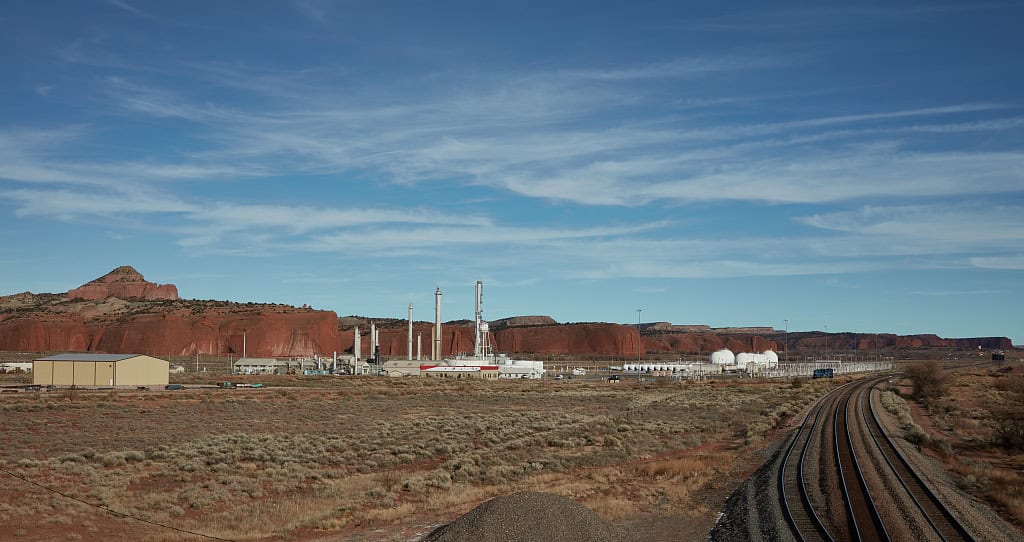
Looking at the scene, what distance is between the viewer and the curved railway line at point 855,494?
15898 millimetres

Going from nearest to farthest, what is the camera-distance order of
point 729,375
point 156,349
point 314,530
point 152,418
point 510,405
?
point 314,530
point 152,418
point 510,405
point 729,375
point 156,349

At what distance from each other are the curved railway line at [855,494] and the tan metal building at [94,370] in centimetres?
4913

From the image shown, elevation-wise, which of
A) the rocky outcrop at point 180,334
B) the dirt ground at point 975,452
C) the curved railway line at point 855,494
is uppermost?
the rocky outcrop at point 180,334

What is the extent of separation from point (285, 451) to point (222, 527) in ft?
35.5

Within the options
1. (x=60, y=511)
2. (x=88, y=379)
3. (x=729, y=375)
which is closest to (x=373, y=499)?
(x=60, y=511)

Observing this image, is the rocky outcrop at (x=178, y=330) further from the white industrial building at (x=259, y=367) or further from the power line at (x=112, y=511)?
the power line at (x=112, y=511)

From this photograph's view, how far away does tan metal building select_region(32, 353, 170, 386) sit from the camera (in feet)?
190

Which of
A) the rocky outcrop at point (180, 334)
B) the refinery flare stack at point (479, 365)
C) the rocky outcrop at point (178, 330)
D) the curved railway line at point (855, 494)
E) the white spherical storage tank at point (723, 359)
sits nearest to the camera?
the curved railway line at point (855, 494)

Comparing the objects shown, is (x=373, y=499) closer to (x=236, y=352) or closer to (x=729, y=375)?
(x=729, y=375)

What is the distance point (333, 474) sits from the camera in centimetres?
2475

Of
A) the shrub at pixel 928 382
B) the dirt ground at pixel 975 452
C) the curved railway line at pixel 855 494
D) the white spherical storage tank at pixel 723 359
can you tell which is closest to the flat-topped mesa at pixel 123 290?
the white spherical storage tank at pixel 723 359

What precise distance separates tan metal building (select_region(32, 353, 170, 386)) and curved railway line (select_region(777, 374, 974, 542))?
49127 millimetres

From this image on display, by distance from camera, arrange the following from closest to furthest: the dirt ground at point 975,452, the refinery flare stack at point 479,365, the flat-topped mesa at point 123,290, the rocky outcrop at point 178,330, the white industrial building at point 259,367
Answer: the dirt ground at point 975,452 → the refinery flare stack at point 479,365 → the white industrial building at point 259,367 → the rocky outcrop at point 178,330 → the flat-topped mesa at point 123,290

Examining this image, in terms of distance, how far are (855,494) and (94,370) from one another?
183 ft
